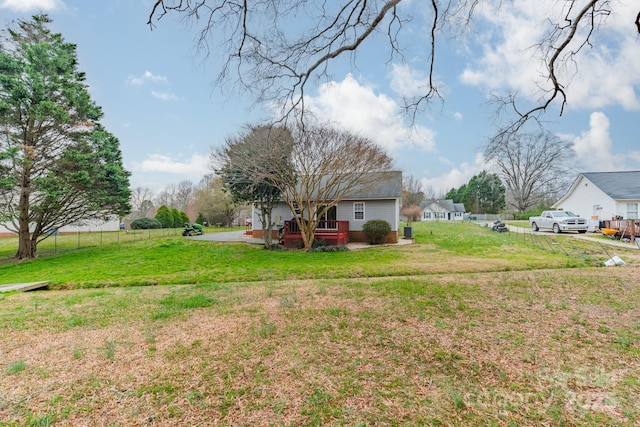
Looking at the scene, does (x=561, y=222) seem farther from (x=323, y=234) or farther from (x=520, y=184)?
(x=520, y=184)

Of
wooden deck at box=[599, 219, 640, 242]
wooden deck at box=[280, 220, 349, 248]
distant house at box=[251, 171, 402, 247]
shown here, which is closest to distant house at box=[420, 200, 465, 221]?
wooden deck at box=[599, 219, 640, 242]

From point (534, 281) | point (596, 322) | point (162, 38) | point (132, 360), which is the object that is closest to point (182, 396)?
→ point (132, 360)

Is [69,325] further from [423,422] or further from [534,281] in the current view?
[534,281]

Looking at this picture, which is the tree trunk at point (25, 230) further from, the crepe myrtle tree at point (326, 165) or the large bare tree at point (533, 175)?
the large bare tree at point (533, 175)

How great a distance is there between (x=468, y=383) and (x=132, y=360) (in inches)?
135

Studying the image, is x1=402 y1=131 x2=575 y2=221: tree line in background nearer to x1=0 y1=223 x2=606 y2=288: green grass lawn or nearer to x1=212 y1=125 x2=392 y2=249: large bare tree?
x1=212 y1=125 x2=392 y2=249: large bare tree

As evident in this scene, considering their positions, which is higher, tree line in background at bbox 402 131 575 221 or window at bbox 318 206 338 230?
tree line in background at bbox 402 131 575 221

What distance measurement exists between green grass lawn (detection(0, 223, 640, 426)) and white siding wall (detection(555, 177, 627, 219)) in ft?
61.3

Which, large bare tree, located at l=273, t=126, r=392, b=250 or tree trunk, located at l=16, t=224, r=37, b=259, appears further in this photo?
tree trunk, located at l=16, t=224, r=37, b=259

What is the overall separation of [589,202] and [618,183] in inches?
82.0

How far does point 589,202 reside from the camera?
2280 centimetres

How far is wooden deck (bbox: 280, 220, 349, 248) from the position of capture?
1541cm

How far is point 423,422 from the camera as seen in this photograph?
2.21 m

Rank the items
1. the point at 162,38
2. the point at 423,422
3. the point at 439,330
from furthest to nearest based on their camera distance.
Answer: the point at 162,38 → the point at 439,330 → the point at 423,422
